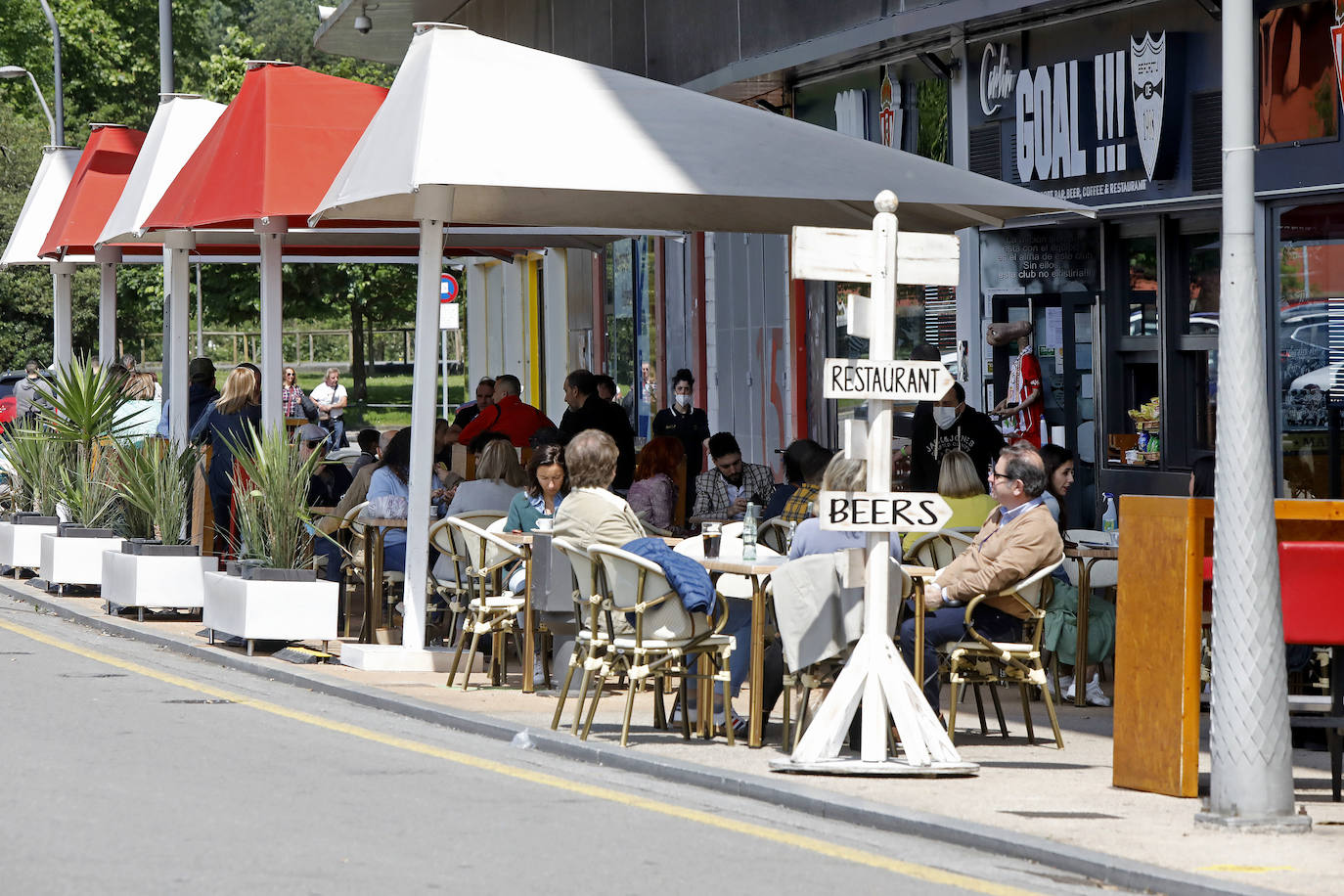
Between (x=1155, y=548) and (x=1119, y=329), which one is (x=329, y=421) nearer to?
(x=1119, y=329)

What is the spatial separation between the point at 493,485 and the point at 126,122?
54.0 m

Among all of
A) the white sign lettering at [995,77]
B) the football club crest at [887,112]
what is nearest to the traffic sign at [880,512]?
the white sign lettering at [995,77]

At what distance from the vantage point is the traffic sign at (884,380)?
8.68 m

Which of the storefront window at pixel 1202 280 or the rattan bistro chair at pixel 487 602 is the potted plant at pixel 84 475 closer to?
the rattan bistro chair at pixel 487 602

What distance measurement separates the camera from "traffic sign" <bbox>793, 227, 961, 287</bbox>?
340 inches

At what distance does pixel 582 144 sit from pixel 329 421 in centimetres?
2057

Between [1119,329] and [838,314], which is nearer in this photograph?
[1119,329]

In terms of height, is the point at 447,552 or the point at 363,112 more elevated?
the point at 363,112

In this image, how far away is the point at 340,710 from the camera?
35.8 feet

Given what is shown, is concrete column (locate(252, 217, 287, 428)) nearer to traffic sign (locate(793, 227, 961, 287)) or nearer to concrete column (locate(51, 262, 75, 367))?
traffic sign (locate(793, 227, 961, 287))

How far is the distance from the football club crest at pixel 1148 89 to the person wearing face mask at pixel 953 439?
2.10 m

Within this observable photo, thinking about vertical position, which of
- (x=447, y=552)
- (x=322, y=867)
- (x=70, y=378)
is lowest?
(x=322, y=867)

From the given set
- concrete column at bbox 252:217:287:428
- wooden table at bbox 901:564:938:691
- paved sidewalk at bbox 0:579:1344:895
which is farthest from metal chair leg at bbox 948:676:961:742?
concrete column at bbox 252:217:287:428

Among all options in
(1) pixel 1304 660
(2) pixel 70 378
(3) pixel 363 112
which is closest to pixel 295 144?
(3) pixel 363 112
